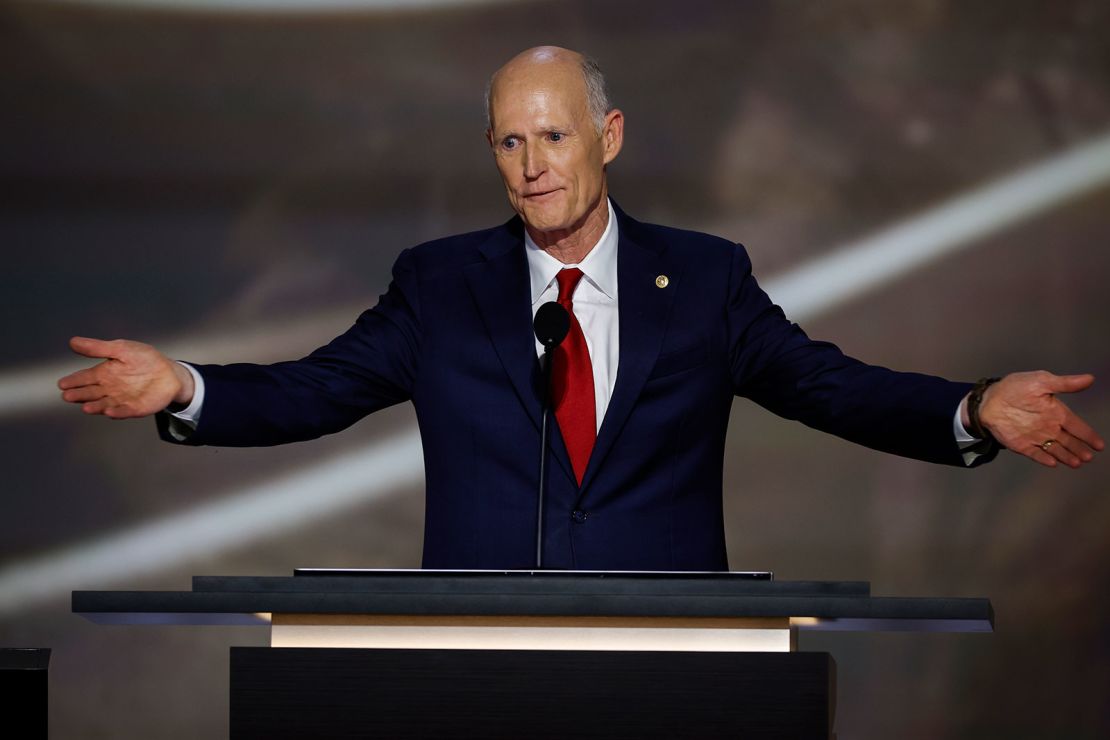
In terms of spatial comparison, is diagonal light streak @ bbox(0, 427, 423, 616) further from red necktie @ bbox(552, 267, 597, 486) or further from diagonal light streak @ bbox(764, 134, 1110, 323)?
red necktie @ bbox(552, 267, 597, 486)

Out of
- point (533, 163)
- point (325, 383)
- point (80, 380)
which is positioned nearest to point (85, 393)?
point (80, 380)

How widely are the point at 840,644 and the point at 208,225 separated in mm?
1985

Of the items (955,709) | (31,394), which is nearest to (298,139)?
(31,394)

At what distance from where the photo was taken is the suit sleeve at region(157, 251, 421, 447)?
2236mm

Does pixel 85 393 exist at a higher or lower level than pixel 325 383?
lower

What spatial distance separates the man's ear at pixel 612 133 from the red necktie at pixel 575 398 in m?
0.35

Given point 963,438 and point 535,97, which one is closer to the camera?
point 963,438

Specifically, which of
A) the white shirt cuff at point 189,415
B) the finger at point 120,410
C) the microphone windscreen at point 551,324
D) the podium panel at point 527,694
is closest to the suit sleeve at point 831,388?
the microphone windscreen at point 551,324

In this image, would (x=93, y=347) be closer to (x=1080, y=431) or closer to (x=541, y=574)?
(x=541, y=574)

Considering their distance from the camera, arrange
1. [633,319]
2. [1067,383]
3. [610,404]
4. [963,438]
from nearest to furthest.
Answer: [1067,383]
[963,438]
[610,404]
[633,319]

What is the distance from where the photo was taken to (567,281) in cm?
253

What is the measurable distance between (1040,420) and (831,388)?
19.6 inches

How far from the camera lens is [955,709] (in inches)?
161

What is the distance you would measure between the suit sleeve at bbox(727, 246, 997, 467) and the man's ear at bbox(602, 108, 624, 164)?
26 centimetres
